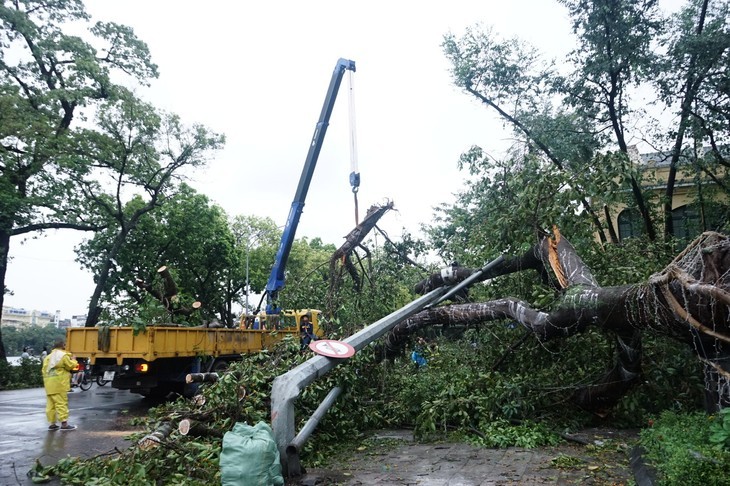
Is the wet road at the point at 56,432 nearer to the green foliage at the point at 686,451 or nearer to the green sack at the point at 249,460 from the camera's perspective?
the green sack at the point at 249,460

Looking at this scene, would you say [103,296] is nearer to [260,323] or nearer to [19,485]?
[260,323]

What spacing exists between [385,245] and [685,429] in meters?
6.62

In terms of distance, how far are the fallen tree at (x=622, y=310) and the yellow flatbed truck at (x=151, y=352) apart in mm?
3537

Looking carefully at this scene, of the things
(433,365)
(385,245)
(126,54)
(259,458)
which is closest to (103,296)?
(126,54)

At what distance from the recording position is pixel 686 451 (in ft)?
12.9

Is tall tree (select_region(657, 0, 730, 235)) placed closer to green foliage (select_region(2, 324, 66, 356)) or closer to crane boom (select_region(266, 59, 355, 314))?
crane boom (select_region(266, 59, 355, 314))

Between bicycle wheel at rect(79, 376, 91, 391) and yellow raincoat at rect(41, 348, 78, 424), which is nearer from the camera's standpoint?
yellow raincoat at rect(41, 348, 78, 424)

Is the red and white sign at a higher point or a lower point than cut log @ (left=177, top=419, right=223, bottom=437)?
higher

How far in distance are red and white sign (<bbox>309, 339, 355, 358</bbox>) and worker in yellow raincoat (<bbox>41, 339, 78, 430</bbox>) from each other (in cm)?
518

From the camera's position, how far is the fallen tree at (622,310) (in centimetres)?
460

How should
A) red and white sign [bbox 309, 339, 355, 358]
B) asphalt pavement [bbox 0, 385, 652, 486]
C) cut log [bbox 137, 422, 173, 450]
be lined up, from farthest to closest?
red and white sign [bbox 309, 339, 355, 358] < cut log [bbox 137, 422, 173, 450] < asphalt pavement [bbox 0, 385, 652, 486]

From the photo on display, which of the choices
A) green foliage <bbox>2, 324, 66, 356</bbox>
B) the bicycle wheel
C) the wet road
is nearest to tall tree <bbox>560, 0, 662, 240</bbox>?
the wet road

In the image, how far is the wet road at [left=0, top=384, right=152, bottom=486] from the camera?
629 centimetres

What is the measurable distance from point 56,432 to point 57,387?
27.3 inches
